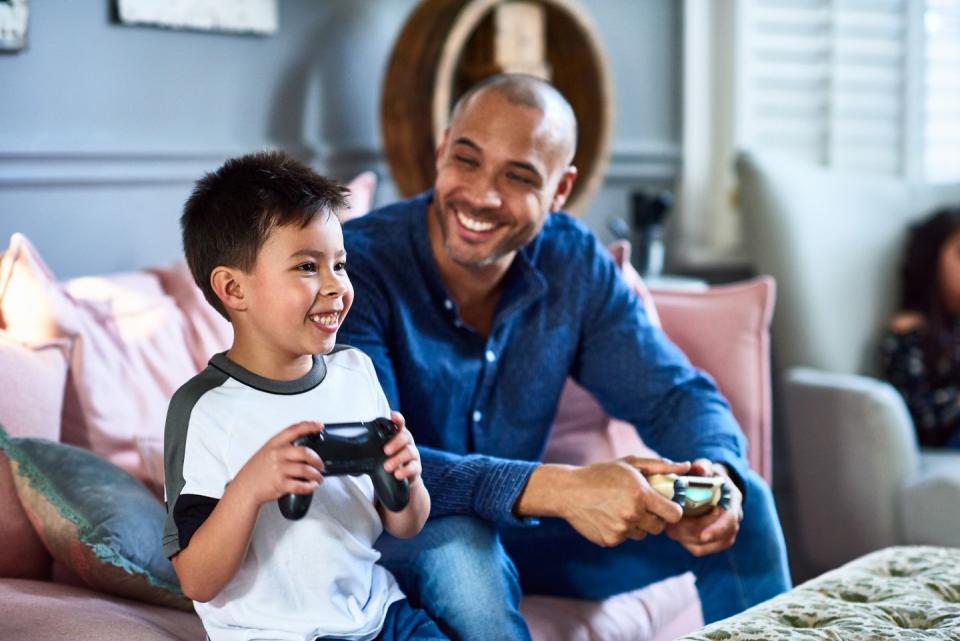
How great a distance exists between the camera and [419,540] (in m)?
1.32

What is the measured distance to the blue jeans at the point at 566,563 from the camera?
1.29 meters

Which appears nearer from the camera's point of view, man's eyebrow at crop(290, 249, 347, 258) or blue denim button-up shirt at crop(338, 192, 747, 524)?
man's eyebrow at crop(290, 249, 347, 258)

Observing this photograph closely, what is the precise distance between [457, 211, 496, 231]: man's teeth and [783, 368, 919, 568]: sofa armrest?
118cm

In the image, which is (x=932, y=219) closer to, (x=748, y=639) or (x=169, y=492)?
(x=748, y=639)

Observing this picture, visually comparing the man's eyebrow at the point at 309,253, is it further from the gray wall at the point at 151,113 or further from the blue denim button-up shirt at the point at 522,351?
the gray wall at the point at 151,113

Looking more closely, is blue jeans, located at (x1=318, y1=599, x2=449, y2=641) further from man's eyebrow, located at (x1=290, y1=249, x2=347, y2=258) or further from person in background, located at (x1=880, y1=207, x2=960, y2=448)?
person in background, located at (x1=880, y1=207, x2=960, y2=448)

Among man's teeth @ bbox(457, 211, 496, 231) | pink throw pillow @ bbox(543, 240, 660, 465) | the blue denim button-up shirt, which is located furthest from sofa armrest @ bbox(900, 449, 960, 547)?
man's teeth @ bbox(457, 211, 496, 231)

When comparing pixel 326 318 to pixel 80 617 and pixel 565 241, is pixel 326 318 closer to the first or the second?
pixel 80 617

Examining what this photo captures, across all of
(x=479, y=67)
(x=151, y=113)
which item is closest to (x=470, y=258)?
(x=151, y=113)

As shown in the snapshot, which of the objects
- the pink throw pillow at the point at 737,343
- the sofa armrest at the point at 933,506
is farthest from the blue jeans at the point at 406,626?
the sofa armrest at the point at 933,506

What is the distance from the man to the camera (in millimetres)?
1534

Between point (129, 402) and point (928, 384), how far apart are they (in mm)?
1832

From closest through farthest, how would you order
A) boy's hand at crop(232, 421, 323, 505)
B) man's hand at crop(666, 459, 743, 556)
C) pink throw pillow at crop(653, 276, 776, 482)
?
boy's hand at crop(232, 421, 323, 505) < man's hand at crop(666, 459, 743, 556) < pink throw pillow at crop(653, 276, 776, 482)

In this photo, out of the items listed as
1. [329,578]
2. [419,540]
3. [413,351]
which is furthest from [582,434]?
[329,578]
